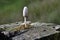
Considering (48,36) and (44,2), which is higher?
(44,2)

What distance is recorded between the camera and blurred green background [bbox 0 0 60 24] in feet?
16.7

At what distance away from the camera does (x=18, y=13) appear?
17.9ft

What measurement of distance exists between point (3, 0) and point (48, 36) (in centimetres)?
290

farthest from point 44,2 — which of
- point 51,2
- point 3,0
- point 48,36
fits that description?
point 48,36

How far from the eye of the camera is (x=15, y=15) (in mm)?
5457

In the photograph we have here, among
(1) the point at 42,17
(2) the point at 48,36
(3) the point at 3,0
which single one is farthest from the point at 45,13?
(2) the point at 48,36

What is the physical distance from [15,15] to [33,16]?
1.62ft

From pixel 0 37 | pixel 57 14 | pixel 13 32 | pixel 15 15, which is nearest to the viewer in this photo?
pixel 0 37

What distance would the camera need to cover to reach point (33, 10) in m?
5.37

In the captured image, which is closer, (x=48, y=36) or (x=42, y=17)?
(x=48, y=36)

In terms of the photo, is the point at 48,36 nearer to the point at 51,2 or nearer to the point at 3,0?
the point at 51,2

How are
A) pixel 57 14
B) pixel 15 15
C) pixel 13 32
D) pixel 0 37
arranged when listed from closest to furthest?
1. pixel 0 37
2. pixel 13 32
3. pixel 57 14
4. pixel 15 15

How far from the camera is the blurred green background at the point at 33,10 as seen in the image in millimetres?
5086

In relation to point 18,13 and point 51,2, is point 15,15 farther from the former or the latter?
Result: point 51,2
